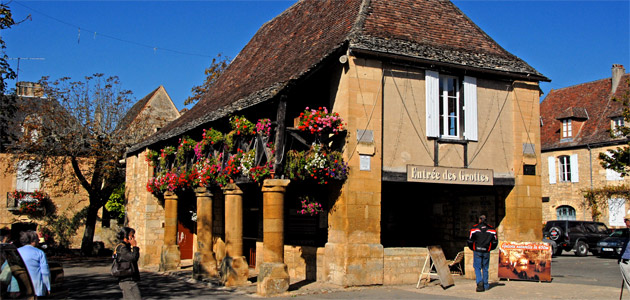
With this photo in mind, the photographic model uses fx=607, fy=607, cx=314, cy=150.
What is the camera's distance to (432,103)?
1351 cm

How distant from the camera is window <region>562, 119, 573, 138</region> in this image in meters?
33.1

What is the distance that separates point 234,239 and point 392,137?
13.7ft

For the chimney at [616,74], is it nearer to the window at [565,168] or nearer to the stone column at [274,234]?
the window at [565,168]

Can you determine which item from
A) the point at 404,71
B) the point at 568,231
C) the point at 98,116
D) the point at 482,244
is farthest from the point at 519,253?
the point at 98,116

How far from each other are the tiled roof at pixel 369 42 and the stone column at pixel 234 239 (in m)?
1.89

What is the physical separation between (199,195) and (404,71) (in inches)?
240

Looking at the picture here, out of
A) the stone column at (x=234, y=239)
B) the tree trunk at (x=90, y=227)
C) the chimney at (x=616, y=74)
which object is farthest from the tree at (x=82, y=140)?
the chimney at (x=616, y=74)

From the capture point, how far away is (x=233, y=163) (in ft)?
43.5

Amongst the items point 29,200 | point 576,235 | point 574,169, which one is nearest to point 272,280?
point 576,235

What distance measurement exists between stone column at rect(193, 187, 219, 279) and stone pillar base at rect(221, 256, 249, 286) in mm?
1888

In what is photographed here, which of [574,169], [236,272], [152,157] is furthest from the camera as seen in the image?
[574,169]

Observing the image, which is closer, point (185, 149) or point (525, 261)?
point (525, 261)

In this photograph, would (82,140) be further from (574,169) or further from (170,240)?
(574,169)

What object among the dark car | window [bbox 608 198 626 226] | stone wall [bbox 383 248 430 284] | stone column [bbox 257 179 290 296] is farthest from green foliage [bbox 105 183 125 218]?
window [bbox 608 198 626 226]
